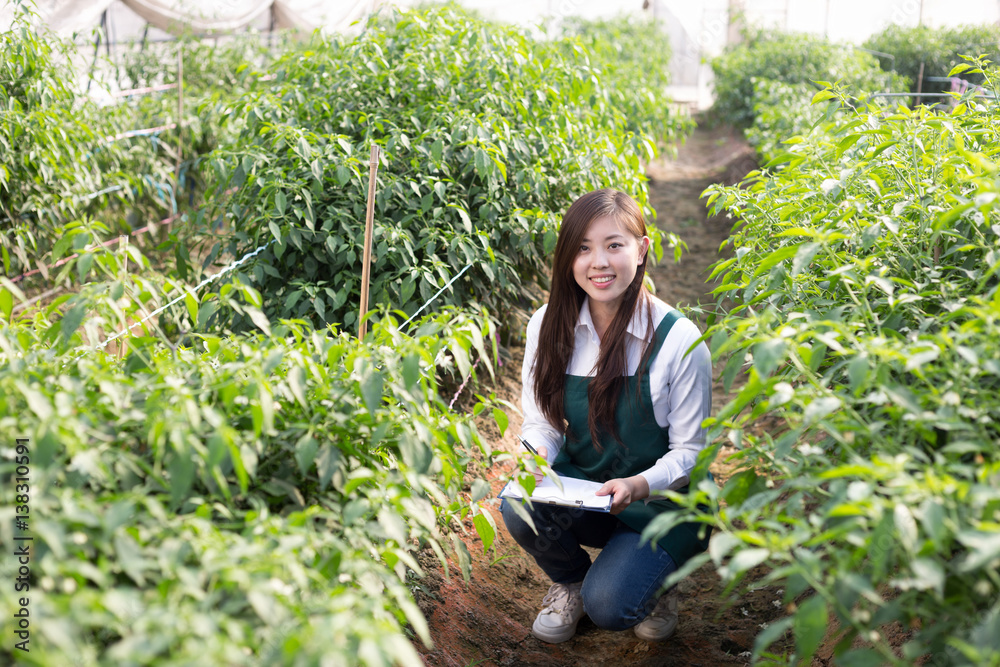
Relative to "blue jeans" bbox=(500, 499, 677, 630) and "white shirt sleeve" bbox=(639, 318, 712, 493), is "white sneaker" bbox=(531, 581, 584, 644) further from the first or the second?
"white shirt sleeve" bbox=(639, 318, 712, 493)

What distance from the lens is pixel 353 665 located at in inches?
36.9

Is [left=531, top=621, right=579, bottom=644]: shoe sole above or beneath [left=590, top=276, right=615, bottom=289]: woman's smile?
beneath

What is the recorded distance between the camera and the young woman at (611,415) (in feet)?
5.56

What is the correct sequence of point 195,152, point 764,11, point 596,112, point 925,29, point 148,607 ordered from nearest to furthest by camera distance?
point 148,607 < point 596,112 < point 195,152 < point 925,29 < point 764,11

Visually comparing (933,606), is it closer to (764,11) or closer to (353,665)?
(353,665)

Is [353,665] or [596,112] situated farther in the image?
[596,112]

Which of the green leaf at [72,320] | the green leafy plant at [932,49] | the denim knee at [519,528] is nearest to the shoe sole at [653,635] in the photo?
the denim knee at [519,528]

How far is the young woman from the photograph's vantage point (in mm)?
1694

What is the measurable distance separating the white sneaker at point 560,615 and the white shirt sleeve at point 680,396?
15.5 inches

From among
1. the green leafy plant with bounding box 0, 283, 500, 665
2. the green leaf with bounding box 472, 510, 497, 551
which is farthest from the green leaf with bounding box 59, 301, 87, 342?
the green leaf with bounding box 472, 510, 497, 551

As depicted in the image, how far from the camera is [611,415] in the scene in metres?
1.78

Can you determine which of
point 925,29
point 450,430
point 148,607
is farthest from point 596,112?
point 925,29

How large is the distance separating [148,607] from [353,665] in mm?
250

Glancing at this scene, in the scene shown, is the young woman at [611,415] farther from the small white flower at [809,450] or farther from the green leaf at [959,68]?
the green leaf at [959,68]
